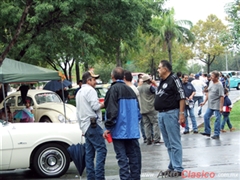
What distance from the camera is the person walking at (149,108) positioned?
12008 mm

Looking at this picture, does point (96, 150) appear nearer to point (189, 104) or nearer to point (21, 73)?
point (21, 73)

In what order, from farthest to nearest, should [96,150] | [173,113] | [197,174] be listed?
[197,174] → [173,113] → [96,150]

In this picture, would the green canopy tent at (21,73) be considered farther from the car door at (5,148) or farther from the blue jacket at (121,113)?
the blue jacket at (121,113)

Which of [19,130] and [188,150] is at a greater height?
[19,130]

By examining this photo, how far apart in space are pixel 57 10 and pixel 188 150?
12630 mm

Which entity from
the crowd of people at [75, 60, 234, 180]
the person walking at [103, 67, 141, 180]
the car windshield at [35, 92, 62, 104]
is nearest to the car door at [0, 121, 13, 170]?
the crowd of people at [75, 60, 234, 180]

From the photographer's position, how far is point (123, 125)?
6.80 meters

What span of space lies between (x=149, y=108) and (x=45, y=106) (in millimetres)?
5290

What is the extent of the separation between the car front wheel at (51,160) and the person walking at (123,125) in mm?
1918

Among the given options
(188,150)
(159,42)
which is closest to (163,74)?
(188,150)

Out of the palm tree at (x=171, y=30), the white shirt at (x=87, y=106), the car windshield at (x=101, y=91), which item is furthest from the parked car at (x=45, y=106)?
the palm tree at (x=171, y=30)

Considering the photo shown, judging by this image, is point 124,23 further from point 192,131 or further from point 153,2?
point 192,131

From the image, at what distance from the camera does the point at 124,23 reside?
21.6m

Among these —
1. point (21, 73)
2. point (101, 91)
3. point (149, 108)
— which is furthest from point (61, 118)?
point (101, 91)
